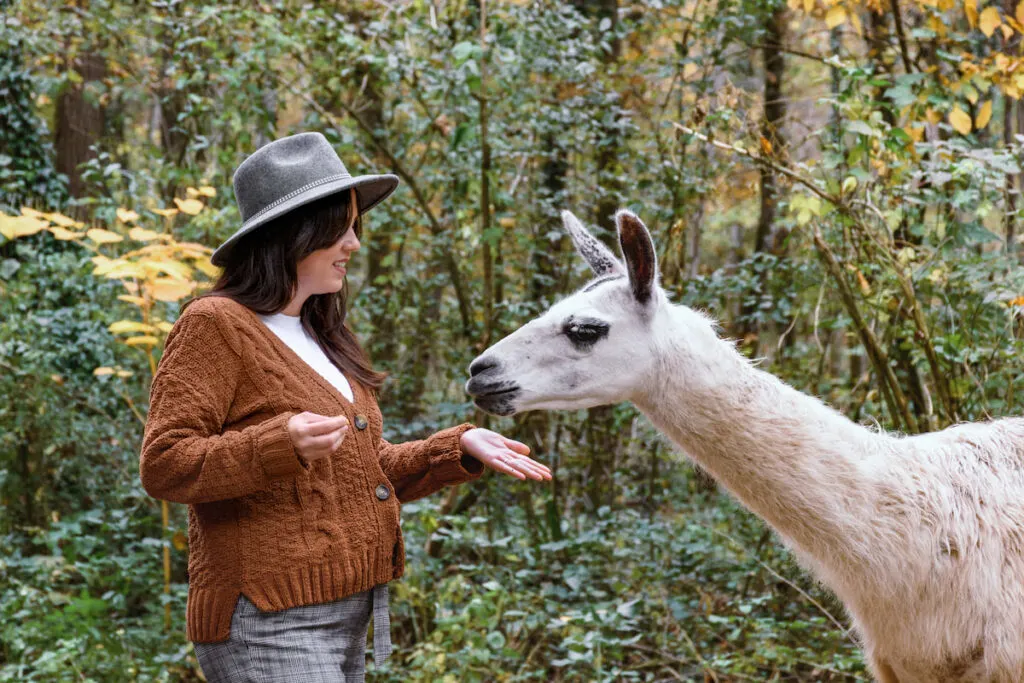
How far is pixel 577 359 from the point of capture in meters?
2.88

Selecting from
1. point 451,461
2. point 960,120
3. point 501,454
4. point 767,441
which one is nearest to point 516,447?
point 501,454

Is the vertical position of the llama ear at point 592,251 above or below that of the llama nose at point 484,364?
above

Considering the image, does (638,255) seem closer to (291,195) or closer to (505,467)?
(505,467)

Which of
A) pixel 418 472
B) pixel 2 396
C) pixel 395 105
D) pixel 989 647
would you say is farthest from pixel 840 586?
pixel 2 396

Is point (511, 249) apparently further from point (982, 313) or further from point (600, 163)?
point (982, 313)

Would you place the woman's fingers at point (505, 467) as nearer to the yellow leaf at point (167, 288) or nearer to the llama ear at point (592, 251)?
the llama ear at point (592, 251)

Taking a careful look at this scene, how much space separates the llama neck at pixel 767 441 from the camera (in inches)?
107

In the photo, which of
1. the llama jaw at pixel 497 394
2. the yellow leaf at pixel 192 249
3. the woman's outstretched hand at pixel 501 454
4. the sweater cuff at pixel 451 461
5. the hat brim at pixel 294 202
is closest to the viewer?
the hat brim at pixel 294 202

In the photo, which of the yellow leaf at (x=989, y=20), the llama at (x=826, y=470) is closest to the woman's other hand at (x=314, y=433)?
the llama at (x=826, y=470)

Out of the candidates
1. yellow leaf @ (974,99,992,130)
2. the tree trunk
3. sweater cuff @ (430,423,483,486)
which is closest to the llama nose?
sweater cuff @ (430,423,483,486)

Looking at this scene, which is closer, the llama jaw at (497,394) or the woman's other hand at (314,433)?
the woman's other hand at (314,433)

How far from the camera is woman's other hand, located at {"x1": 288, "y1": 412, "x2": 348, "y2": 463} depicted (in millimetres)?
1932

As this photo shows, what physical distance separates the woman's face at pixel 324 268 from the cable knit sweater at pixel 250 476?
0.55ft

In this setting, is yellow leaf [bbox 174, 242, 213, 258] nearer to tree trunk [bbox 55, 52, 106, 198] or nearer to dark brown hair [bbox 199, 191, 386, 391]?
dark brown hair [bbox 199, 191, 386, 391]
